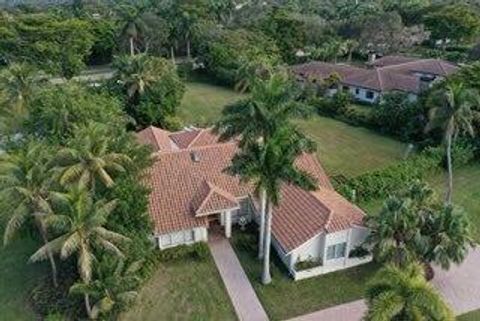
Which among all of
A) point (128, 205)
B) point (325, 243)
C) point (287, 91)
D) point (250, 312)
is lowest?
point (250, 312)

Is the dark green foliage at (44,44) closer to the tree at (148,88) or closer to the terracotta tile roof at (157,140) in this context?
the tree at (148,88)

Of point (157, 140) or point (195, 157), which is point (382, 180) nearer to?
point (195, 157)

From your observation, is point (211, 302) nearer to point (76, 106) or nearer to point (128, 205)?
point (128, 205)

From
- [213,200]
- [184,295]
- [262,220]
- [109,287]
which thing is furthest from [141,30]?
[109,287]

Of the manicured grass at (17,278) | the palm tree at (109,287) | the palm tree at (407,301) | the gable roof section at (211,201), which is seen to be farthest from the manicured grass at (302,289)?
the manicured grass at (17,278)

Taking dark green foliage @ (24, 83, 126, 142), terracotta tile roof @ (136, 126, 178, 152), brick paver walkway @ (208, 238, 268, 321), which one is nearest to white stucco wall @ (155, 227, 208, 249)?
brick paver walkway @ (208, 238, 268, 321)

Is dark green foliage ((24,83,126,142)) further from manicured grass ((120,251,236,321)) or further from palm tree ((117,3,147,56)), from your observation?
palm tree ((117,3,147,56))

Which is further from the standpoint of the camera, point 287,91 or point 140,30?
point 140,30

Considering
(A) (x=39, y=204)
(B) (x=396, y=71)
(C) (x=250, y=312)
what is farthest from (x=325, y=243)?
(B) (x=396, y=71)
